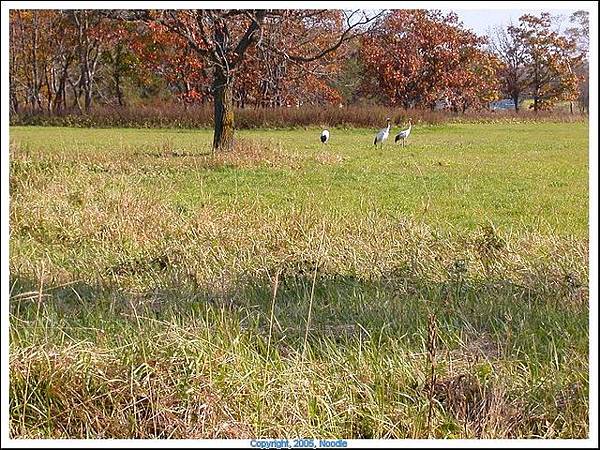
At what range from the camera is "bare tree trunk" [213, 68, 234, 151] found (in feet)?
47.3

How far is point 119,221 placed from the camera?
20.5 feet

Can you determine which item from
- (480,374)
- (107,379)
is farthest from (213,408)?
(480,374)

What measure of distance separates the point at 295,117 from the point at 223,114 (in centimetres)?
908

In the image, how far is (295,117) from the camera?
23.4 m

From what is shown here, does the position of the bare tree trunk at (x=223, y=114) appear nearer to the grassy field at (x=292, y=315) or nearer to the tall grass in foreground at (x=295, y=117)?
the grassy field at (x=292, y=315)

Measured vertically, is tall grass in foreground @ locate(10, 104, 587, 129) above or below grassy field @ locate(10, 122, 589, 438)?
above

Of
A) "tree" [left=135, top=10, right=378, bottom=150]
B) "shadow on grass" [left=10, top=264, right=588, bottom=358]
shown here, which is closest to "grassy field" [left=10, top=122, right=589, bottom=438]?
"shadow on grass" [left=10, top=264, right=588, bottom=358]

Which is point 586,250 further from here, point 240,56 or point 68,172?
point 240,56

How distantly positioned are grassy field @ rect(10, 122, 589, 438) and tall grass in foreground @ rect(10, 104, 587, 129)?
589 inches

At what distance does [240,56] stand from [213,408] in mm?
11335

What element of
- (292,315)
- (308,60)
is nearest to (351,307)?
(292,315)

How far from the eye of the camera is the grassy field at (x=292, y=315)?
2971 mm

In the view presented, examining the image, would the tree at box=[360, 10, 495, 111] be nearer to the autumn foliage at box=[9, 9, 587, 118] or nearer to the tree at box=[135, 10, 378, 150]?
the autumn foliage at box=[9, 9, 587, 118]

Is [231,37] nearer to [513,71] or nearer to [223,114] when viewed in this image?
[223,114]
